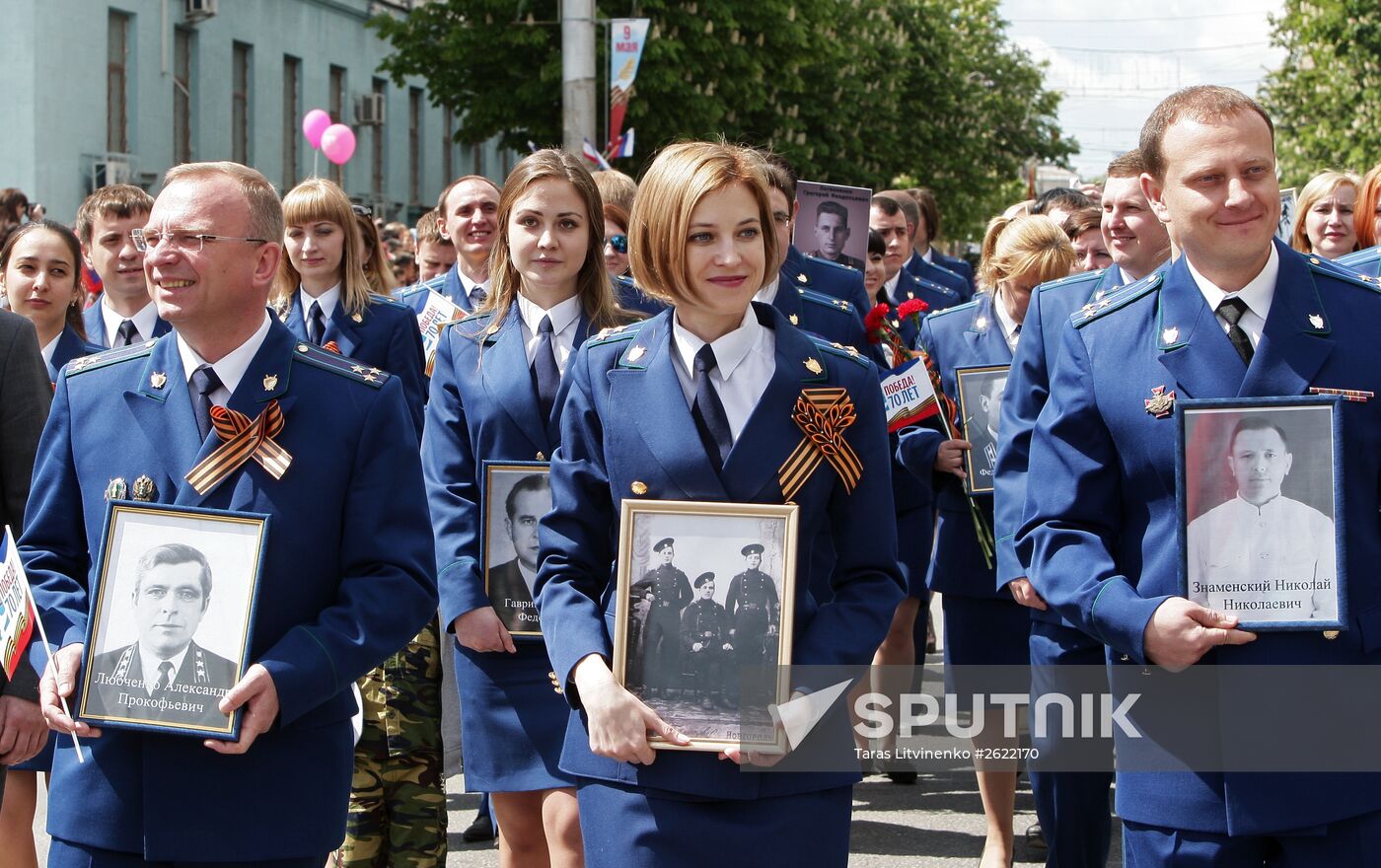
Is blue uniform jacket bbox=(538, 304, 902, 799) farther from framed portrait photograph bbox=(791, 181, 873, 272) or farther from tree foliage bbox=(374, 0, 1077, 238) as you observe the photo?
tree foliage bbox=(374, 0, 1077, 238)

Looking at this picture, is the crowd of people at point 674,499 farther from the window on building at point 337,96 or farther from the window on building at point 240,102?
the window on building at point 337,96

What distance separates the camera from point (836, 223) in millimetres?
9148

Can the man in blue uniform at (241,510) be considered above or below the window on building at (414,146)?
below

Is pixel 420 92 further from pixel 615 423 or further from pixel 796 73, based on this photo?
pixel 615 423

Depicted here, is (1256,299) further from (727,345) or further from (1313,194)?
(1313,194)

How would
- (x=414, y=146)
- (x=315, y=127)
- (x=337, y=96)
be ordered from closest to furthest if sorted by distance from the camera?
1. (x=315, y=127)
2. (x=337, y=96)
3. (x=414, y=146)

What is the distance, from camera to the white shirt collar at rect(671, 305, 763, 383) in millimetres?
3760

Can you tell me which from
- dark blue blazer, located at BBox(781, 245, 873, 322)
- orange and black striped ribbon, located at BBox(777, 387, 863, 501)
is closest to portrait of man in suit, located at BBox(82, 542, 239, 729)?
orange and black striped ribbon, located at BBox(777, 387, 863, 501)

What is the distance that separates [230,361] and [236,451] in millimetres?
222

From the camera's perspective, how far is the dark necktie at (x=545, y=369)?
5.30 m

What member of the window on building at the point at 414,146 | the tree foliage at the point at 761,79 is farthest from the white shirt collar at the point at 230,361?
the window on building at the point at 414,146

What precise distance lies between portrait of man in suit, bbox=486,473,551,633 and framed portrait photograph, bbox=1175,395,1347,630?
2.01 metres

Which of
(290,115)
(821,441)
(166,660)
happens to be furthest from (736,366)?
(290,115)

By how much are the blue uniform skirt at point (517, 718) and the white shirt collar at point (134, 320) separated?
2607mm
